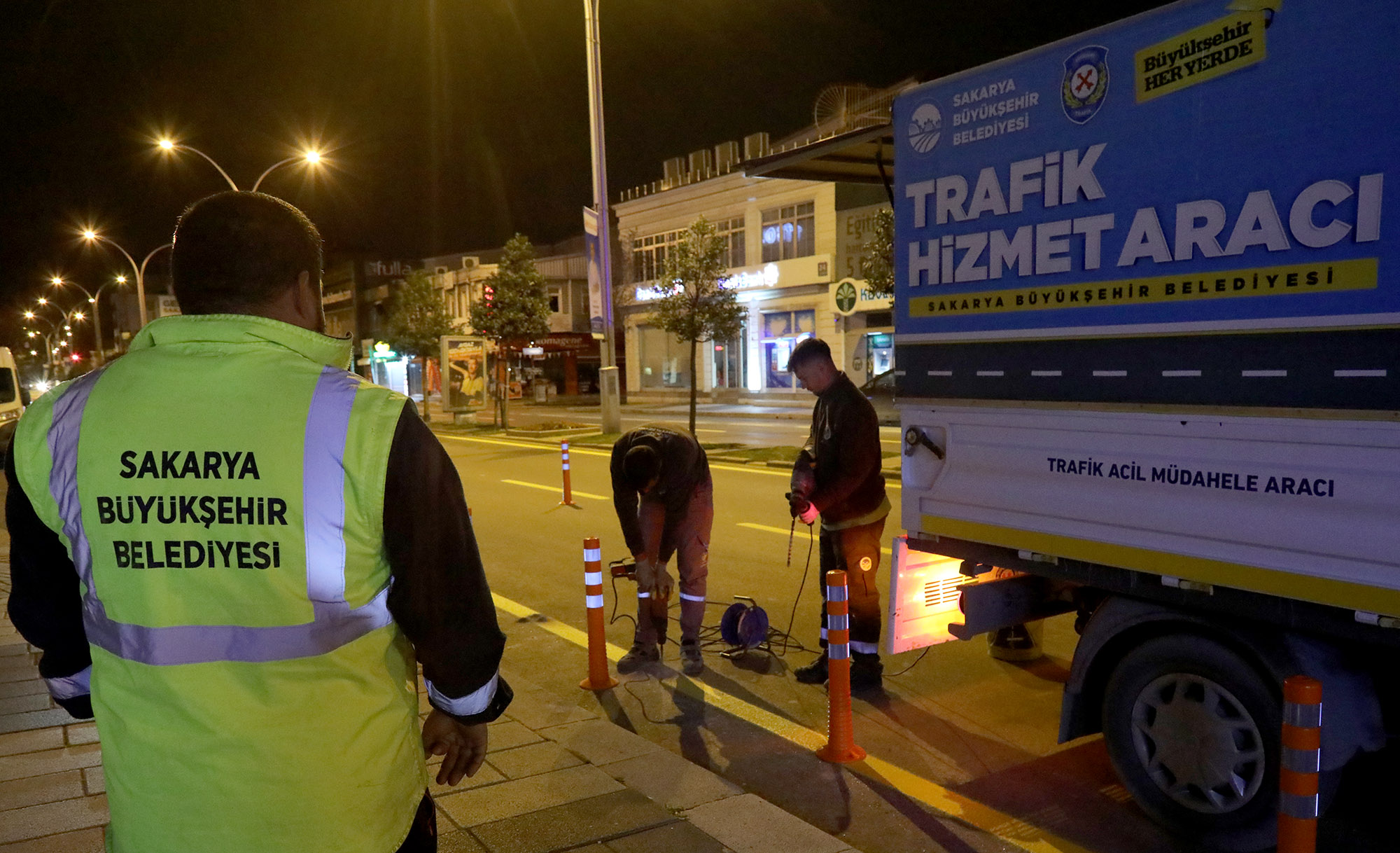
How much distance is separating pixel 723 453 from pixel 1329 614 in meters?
15.0

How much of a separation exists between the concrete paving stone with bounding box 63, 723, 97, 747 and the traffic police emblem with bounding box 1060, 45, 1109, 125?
16.9ft

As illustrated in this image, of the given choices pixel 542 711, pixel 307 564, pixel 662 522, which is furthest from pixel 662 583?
pixel 307 564

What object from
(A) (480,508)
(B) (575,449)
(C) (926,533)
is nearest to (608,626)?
(C) (926,533)

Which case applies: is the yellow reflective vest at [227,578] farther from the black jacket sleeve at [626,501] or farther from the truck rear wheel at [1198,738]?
the black jacket sleeve at [626,501]

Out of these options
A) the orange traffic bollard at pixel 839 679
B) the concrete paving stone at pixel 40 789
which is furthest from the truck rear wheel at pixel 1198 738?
the concrete paving stone at pixel 40 789

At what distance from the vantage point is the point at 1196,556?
3326mm

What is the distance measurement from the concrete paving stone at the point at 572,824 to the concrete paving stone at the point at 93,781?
1692mm

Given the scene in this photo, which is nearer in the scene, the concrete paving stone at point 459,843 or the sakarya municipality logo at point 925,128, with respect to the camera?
the concrete paving stone at point 459,843

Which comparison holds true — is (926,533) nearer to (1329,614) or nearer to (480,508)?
(1329,614)

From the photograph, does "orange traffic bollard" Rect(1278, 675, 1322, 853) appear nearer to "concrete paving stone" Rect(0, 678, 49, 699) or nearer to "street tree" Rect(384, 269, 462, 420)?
"concrete paving stone" Rect(0, 678, 49, 699)

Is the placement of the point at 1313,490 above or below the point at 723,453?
above

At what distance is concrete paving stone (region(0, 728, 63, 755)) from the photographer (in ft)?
14.4

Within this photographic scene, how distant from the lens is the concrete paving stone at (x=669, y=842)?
3.37 meters

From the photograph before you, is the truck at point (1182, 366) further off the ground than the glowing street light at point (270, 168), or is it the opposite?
the glowing street light at point (270, 168)
